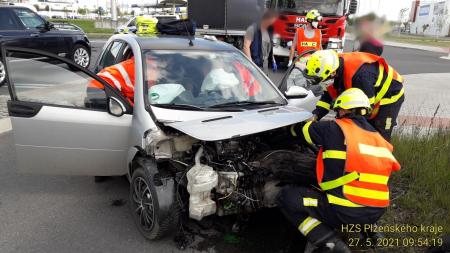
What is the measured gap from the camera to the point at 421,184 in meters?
3.89

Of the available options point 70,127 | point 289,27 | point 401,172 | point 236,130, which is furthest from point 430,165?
point 289,27

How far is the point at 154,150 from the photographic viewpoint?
3.05 m

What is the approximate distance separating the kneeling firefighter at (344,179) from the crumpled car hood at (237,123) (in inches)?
12.3

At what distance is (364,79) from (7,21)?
30.4 ft

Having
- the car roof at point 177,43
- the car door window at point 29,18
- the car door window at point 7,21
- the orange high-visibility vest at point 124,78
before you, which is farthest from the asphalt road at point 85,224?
the car door window at point 29,18

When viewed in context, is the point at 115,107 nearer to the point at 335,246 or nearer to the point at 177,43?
the point at 177,43

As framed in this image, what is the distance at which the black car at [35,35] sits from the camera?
9.51 m

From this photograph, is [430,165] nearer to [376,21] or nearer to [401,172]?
[401,172]

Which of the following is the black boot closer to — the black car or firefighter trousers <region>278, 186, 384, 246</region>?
firefighter trousers <region>278, 186, 384, 246</region>

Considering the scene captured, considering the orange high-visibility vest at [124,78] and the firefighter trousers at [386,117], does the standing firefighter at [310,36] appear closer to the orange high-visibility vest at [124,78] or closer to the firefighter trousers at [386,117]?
the firefighter trousers at [386,117]

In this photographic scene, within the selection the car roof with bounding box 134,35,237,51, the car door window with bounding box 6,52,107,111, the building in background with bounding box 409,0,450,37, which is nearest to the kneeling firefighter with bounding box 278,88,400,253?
the car roof with bounding box 134,35,237,51

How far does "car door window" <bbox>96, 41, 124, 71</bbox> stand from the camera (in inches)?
181

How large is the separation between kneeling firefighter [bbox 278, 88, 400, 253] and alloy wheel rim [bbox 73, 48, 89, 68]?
10411 mm

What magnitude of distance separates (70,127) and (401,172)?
3407mm
